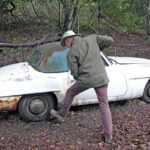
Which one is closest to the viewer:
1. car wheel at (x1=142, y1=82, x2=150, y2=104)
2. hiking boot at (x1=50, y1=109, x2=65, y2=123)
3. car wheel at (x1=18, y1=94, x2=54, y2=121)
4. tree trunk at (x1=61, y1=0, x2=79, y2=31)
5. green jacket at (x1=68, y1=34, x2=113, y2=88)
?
green jacket at (x1=68, y1=34, x2=113, y2=88)

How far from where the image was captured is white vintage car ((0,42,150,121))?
7184 millimetres

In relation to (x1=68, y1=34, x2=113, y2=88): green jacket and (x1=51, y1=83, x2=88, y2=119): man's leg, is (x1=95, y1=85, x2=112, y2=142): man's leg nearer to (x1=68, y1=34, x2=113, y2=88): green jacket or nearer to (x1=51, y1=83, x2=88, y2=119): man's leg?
(x1=68, y1=34, x2=113, y2=88): green jacket

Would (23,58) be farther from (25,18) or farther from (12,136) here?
(25,18)

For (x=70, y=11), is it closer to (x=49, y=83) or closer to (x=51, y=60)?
(x=51, y=60)

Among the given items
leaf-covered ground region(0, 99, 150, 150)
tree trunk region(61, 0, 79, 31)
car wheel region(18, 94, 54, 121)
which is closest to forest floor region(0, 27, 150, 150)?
leaf-covered ground region(0, 99, 150, 150)

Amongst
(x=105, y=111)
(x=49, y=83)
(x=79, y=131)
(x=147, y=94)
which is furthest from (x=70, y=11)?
(x=105, y=111)

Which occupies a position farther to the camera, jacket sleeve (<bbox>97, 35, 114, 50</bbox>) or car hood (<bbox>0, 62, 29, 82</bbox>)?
car hood (<bbox>0, 62, 29, 82</bbox>)

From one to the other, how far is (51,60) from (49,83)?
0.56 meters

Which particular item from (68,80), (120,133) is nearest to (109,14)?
(68,80)

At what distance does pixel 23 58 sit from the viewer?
11758 millimetres

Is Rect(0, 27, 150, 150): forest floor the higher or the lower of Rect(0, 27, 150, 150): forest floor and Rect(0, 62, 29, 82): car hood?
the lower

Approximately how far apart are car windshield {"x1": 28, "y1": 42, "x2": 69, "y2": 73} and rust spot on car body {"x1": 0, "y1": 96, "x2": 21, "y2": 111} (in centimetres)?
77

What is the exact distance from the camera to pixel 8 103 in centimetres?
715

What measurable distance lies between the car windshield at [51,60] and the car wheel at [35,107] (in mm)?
533
